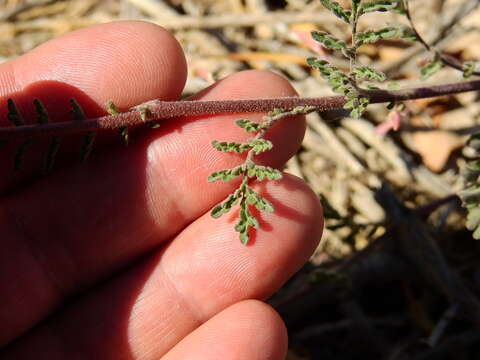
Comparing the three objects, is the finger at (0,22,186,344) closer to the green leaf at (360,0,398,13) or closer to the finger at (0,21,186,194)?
the finger at (0,21,186,194)

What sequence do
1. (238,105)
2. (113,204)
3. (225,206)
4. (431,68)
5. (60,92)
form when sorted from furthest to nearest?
(113,204)
(60,92)
(238,105)
(225,206)
(431,68)

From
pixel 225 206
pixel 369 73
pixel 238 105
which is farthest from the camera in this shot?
pixel 238 105

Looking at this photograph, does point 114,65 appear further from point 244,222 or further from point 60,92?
point 244,222

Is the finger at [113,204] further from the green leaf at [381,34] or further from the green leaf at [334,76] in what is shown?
the green leaf at [381,34]

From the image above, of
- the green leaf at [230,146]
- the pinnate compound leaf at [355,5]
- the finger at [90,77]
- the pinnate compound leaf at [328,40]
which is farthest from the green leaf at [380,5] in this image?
the finger at [90,77]

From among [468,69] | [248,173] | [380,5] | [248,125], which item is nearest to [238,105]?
[248,125]

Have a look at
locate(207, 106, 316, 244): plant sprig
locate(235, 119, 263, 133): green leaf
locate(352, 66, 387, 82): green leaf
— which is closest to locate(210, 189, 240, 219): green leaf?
locate(207, 106, 316, 244): plant sprig
